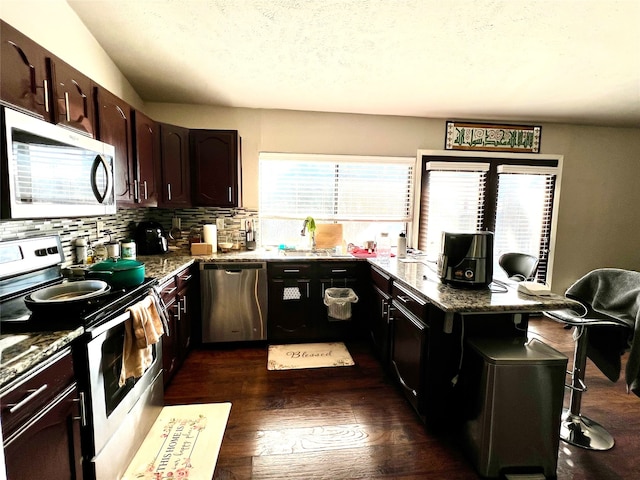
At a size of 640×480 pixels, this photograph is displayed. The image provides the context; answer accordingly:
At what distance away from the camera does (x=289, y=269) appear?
297 cm

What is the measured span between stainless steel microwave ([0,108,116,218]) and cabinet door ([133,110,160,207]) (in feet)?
2.63

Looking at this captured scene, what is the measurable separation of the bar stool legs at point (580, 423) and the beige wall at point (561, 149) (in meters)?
2.46

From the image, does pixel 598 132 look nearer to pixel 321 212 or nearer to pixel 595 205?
pixel 595 205

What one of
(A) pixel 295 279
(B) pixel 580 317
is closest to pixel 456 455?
(B) pixel 580 317

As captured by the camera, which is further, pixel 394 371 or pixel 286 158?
pixel 286 158

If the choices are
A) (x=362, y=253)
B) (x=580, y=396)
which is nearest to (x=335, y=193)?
(x=362, y=253)

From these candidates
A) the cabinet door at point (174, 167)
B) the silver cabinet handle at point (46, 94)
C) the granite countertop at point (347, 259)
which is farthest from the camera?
the cabinet door at point (174, 167)

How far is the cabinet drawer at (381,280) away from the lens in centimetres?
245

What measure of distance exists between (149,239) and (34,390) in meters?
2.07

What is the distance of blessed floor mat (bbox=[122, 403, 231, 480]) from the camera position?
159 cm

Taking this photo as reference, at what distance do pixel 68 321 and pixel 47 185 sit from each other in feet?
1.94

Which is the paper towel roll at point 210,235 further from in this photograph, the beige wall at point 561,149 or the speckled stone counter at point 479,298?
the speckled stone counter at point 479,298

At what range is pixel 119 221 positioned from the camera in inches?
110

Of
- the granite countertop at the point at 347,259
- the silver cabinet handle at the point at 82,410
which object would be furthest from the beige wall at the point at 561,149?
the silver cabinet handle at the point at 82,410
